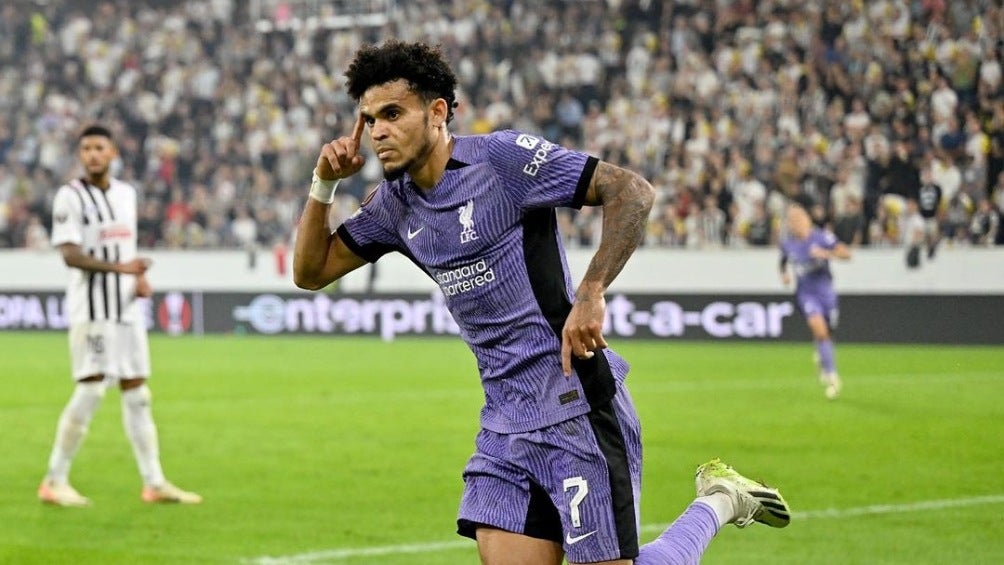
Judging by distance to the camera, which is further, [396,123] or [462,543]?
[462,543]

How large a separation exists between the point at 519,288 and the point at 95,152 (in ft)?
16.9

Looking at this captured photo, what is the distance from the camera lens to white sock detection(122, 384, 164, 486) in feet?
28.9

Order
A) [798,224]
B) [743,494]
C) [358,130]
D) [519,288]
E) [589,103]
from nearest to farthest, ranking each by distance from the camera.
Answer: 1. [519,288]
2. [358,130]
3. [743,494]
4. [798,224]
5. [589,103]

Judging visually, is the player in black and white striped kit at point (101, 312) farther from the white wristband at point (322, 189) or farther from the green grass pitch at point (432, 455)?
the white wristband at point (322, 189)

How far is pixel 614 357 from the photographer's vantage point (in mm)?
4473

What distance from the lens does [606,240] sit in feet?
13.8

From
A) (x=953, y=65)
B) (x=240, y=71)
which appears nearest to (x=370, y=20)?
(x=240, y=71)

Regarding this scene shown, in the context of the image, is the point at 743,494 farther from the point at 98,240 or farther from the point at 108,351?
the point at 98,240

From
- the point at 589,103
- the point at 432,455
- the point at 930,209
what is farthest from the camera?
the point at 589,103

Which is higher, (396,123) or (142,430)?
(396,123)

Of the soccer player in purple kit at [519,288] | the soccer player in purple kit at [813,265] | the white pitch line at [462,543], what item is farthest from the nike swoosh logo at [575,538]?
the soccer player in purple kit at [813,265]

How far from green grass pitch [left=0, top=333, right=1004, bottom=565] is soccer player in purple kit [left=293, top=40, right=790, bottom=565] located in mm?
2786

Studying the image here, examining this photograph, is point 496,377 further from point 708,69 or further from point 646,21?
point 646,21

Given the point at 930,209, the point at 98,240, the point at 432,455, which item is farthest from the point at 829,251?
the point at 98,240
